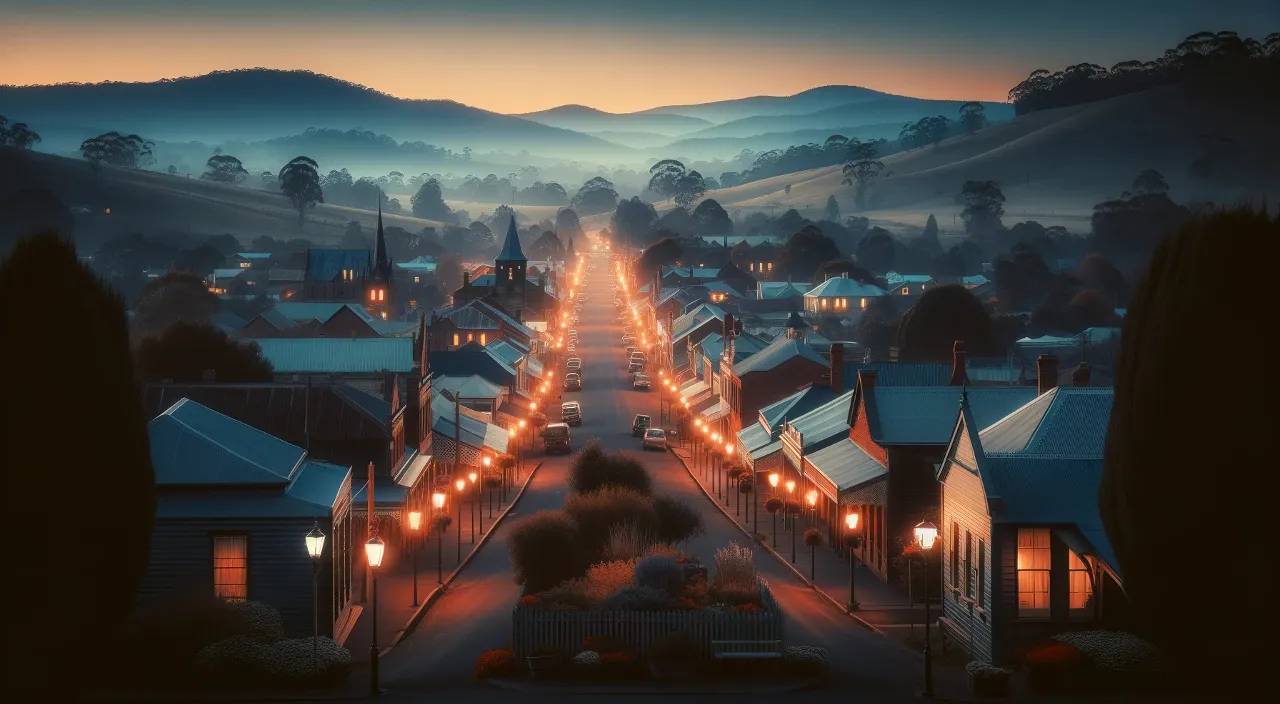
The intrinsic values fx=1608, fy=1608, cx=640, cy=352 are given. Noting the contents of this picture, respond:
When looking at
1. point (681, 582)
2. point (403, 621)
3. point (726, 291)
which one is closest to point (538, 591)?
point (403, 621)

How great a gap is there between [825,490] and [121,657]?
81.9 ft

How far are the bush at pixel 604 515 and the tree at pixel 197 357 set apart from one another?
2897 cm

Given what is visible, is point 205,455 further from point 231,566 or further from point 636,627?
point 636,627

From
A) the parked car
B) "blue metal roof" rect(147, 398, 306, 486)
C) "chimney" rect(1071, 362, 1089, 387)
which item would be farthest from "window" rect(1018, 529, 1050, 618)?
the parked car

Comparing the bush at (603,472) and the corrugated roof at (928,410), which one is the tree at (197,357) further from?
the corrugated roof at (928,410)

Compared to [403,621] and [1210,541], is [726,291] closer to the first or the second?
[403,621]

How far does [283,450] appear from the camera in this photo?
133 feet

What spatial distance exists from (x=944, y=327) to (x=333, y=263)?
82.7 meters

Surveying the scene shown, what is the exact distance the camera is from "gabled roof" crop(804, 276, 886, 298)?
569 feet

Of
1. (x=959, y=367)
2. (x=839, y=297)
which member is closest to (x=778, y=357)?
(x=959, y=367)

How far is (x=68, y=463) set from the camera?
87.8ft

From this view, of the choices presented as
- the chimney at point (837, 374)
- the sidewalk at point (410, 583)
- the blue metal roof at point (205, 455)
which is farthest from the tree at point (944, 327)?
the blue metal roof at point (205, 455)

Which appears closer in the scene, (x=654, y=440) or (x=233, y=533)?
(x=233, y=533)

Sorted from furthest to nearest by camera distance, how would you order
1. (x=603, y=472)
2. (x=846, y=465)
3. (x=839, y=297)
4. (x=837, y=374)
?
(x=839, y=297)
(x=837, y=374)
(x=603, y=472)
(x=846, y=465)
